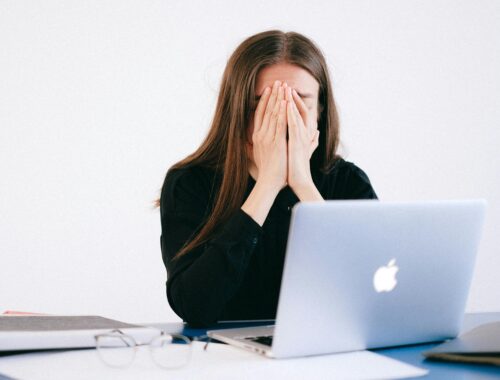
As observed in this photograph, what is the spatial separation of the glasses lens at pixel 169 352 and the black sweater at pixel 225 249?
0.29m

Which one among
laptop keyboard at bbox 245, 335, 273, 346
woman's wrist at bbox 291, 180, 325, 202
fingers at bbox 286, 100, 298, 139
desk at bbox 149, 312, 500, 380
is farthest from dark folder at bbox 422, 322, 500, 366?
fingers at bbox 286, 100, 298, 139

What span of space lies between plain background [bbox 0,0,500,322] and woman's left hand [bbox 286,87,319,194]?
5.33 feet

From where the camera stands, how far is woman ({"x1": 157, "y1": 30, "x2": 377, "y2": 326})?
1.62 meters

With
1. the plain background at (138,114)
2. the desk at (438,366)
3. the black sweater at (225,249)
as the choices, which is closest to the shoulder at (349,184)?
the black sweater at (225,249)

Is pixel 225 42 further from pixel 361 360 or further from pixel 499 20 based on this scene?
pixel 361 360

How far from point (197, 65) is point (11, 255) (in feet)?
3.97

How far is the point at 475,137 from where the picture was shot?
397cm

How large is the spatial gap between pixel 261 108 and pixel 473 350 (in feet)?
2.72

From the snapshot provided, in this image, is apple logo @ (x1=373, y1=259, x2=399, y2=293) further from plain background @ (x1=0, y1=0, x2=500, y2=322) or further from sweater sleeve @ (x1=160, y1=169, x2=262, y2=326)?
plain background @ (x1=0, y1=0, x2=500, y2=322)

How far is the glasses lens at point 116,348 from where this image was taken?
958 mm

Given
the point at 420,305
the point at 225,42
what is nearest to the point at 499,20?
the point at 225,42

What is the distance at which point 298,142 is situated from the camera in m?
1.65

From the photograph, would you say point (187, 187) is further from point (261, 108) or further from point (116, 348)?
point (116, 348)

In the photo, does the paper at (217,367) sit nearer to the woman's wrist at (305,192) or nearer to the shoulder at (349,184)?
the woman's wrist at (305,192)
